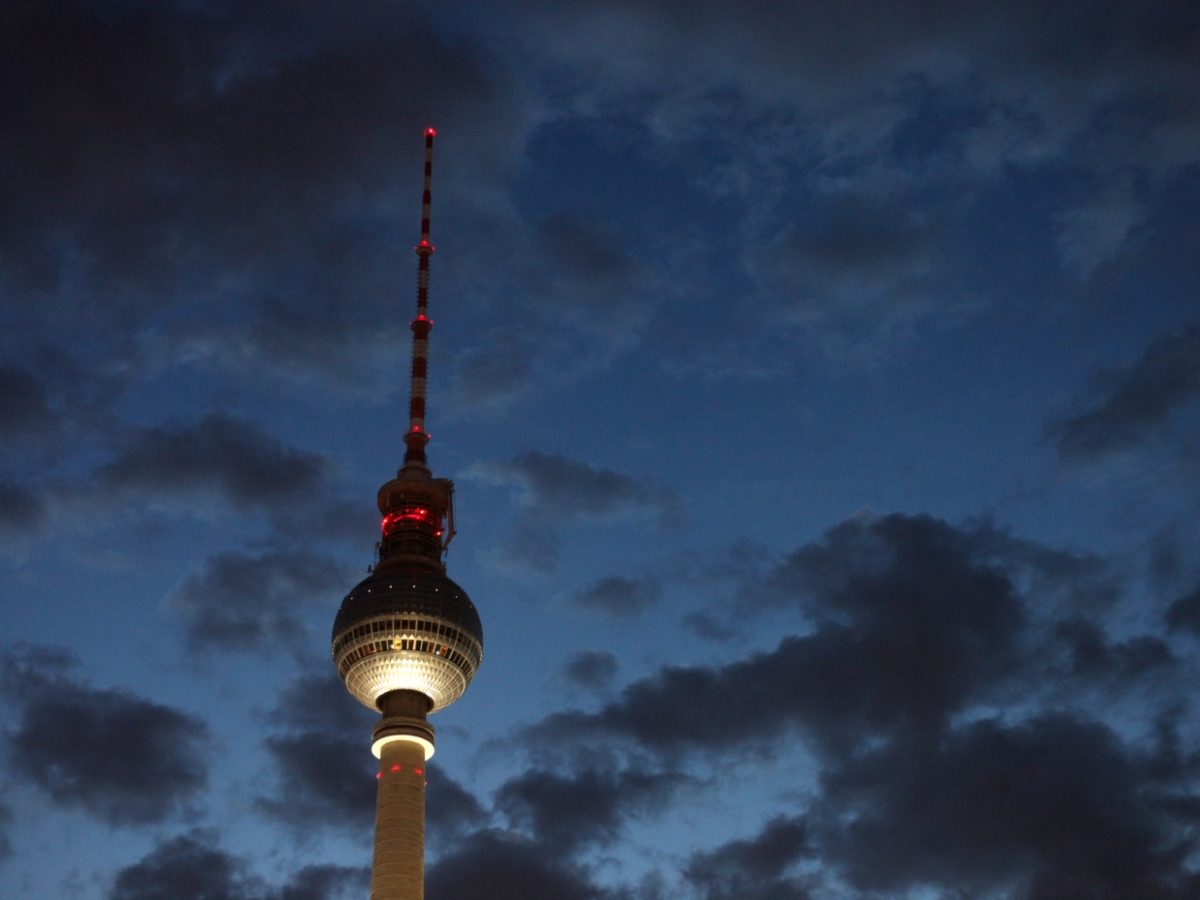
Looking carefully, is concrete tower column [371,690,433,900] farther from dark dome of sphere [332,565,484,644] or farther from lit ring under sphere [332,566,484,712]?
dark dome of sphere [332,565,484,644]

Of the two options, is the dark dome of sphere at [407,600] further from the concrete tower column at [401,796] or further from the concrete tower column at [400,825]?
the concrete tower column at [400,825]

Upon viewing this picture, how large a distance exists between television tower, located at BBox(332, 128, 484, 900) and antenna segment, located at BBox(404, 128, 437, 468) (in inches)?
239

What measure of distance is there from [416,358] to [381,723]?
1451 inches

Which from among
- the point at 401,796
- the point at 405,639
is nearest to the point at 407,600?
the point at 405,639

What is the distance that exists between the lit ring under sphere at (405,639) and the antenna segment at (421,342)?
633 inches

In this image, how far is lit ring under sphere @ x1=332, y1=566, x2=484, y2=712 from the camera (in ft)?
404

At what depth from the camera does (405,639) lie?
404ft

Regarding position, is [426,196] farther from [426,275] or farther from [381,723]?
[381,723]

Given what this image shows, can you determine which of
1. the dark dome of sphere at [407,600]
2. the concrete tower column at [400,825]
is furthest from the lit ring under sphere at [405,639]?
the concrete tower column at [400,825]

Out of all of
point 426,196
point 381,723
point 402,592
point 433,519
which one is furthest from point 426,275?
point 381,723

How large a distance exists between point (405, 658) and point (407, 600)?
498cm

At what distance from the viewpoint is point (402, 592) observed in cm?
12450

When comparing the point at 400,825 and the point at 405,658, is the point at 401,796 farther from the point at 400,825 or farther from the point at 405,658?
the point at 405,658

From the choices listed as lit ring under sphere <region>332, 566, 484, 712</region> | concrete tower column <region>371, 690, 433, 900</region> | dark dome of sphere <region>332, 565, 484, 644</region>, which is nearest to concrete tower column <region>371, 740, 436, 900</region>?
concrete tower column <region>371, 690, 433, 900</region>
